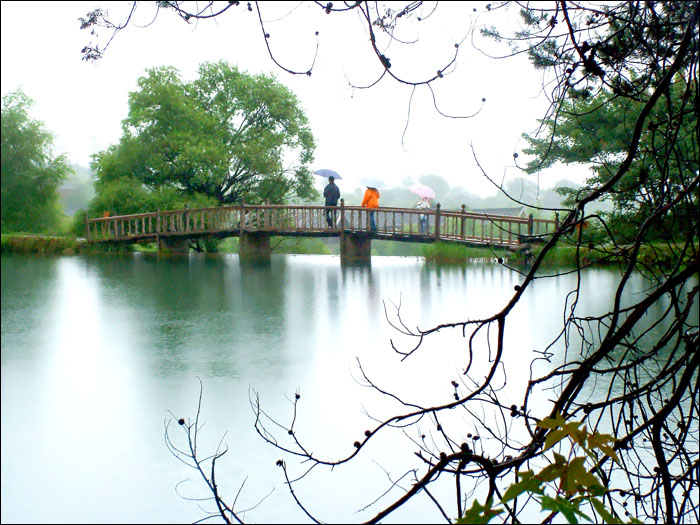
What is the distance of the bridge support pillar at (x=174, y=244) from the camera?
505cm

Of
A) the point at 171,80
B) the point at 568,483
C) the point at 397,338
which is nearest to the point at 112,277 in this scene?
the point at 171,80

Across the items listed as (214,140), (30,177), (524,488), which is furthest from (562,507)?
(30,177)

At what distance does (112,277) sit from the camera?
514 cm

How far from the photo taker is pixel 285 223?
4.59m

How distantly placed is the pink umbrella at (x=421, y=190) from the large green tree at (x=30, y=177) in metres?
3.13

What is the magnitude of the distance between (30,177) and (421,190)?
12.0 ft

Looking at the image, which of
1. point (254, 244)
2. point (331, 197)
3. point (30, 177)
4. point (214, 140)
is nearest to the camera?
point (331, 197)

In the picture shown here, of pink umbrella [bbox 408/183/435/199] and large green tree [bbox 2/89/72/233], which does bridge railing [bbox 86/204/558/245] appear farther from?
large green tree [bbox 2/89/72/233]

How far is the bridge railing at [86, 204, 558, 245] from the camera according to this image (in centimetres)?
433

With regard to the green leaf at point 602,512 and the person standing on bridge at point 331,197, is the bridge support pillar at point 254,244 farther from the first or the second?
the green leaf at point 602,512

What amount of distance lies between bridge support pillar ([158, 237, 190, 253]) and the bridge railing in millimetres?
161

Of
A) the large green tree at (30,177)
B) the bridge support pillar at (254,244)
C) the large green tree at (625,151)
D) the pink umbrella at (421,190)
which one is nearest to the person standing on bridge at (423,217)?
the pink umbrella at (421,190)

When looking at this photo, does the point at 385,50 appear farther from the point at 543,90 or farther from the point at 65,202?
the point at 65,202

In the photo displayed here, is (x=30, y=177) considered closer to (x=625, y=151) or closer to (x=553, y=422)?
(x=625, y=151)
